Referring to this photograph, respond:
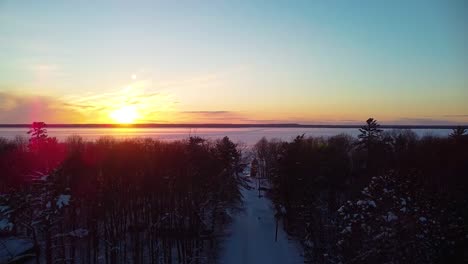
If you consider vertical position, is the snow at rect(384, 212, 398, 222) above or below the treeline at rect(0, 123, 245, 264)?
above

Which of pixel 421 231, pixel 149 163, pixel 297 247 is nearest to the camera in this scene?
pixel 421 231

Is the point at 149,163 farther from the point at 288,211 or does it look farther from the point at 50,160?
the point at 50,160

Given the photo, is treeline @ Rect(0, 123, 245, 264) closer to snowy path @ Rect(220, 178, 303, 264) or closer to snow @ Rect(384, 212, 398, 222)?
snowy path @ Rect(220, 178, 303, 264)

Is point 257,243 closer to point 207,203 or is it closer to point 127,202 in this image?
point 207,203

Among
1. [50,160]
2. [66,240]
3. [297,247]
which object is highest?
[50,160]

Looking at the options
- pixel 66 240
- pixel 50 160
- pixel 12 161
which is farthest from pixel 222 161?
pixel 50 160

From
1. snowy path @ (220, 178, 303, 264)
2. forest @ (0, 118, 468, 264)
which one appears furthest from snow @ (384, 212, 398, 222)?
snowy path @ (220, 178, 303, 264)
